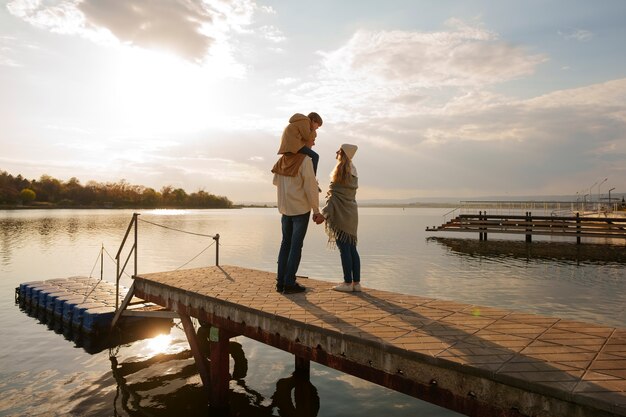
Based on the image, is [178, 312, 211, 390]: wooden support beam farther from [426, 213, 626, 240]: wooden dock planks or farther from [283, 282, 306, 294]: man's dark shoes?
[426, 213, 626, 240]: wooden dock planks

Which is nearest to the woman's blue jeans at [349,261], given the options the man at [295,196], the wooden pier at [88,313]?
the man at [295,196]

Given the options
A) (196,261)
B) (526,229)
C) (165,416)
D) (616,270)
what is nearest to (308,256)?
(196,261)

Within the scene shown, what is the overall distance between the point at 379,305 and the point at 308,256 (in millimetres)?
29578

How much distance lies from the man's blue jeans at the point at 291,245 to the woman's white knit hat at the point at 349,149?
A: 1.25 m

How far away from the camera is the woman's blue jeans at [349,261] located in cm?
716

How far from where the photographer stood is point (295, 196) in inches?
275

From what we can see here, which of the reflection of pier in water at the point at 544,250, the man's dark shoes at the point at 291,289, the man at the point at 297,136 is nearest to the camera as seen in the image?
the man at the point at 297,136

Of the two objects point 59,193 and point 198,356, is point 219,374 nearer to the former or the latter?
point 198,356

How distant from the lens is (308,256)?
3572 cm

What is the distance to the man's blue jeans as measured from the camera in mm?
7012

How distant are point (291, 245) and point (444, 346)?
3468mm

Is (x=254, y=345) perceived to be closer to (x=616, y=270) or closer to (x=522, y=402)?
(x=522, y=402)

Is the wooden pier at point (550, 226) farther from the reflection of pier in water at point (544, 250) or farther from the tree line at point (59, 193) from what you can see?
the tree line at point (59, 193)

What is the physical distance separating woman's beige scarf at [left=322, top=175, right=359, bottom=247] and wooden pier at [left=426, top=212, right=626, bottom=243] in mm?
40136
